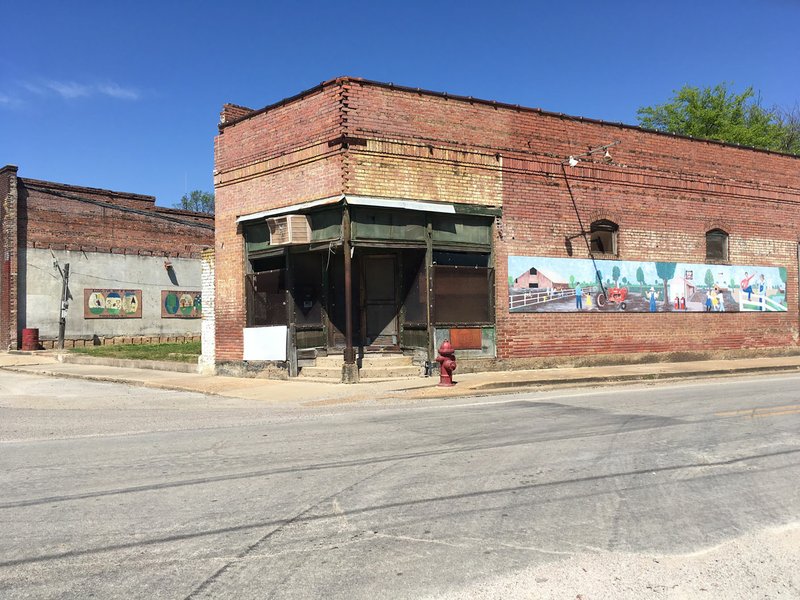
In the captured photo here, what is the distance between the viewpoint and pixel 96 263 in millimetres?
31938

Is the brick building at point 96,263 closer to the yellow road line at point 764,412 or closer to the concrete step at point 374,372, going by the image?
the concrete step at point 374,372

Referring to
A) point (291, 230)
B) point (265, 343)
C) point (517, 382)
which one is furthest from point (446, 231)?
point (265, 343)

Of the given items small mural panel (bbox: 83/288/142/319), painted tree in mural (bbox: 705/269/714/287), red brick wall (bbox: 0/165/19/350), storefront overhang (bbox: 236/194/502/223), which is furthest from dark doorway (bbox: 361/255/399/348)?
small mural panel (bbox: 83/288/142/319)

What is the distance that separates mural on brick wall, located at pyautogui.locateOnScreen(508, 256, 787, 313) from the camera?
17109mm

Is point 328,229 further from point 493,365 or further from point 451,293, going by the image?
point 493,365

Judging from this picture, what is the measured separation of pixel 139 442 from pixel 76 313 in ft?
83.2

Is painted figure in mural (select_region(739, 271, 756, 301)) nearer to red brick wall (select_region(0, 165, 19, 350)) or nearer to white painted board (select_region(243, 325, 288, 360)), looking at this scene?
white painted board (select_region(243, 325, 288, 360))

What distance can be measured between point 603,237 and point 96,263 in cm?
2386

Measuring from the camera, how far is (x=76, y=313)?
3108 cm

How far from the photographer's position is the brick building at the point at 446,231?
15.4m

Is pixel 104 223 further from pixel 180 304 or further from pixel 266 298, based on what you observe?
pixel 266 298

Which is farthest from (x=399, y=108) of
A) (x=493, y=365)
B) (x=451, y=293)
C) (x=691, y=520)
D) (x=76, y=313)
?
(x=76, y=313)

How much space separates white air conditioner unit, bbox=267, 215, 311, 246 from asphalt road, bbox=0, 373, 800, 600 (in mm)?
6312

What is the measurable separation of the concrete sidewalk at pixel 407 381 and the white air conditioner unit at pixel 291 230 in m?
3.22
